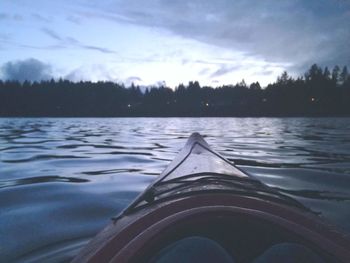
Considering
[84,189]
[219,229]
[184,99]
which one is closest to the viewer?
[219,229]

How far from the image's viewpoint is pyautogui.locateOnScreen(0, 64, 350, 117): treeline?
9862 centimetres

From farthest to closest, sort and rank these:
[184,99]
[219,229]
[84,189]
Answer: [184,99] < [84,189] < [219,229]

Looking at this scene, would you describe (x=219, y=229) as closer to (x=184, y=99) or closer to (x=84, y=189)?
(x=84, y=189)

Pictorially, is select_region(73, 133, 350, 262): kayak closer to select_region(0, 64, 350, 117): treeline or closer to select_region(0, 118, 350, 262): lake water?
select_region(0, 118, 350, 262): lake water

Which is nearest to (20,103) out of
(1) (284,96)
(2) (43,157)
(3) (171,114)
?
(3) (171,114)

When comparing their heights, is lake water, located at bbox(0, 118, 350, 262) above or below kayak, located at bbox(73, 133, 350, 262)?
below

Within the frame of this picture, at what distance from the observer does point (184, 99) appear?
130m

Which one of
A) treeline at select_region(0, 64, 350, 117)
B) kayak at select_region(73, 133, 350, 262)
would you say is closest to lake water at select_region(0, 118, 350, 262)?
kayak at select_region(73, 133, 350, 262)

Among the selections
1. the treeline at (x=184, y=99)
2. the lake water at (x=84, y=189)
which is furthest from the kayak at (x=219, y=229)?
the treeline at (x=184, y=99)

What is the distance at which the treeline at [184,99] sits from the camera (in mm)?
98625

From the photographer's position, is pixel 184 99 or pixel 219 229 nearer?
pixel 219 229

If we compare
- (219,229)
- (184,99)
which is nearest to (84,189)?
(219,229)

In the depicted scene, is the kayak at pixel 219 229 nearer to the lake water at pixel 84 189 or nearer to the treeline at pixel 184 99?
the lake water at pixel 84 189

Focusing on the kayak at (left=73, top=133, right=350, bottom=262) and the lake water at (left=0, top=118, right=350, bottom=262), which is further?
the lake water at (left=0, top=118, right=350, bottom=262)
